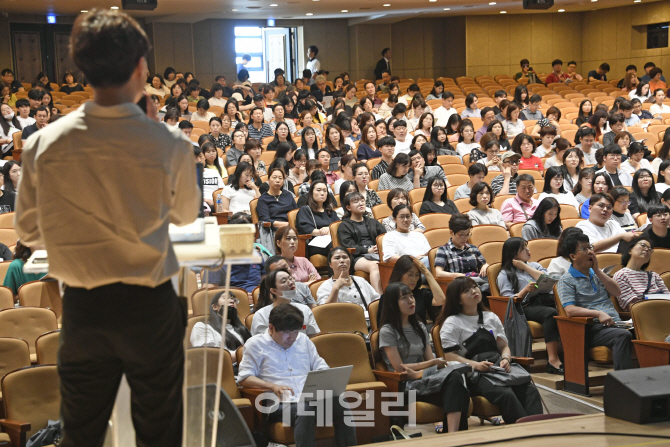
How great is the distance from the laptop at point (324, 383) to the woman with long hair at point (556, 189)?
3.65 m

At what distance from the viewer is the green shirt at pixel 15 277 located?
481cm

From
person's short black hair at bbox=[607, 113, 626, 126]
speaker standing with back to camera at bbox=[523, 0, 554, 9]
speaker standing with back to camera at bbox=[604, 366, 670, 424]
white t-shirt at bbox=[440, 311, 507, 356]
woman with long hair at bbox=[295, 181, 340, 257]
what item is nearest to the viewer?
speaker standing with back to camera at bbox=[604, 366, 670, 424]

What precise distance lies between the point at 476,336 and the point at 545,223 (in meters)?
1.90

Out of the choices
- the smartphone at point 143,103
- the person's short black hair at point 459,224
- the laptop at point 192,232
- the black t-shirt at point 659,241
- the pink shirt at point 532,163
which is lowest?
the black t-shirt at point 659,241

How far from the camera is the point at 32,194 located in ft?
4.73

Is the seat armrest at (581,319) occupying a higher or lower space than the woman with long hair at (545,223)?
lower

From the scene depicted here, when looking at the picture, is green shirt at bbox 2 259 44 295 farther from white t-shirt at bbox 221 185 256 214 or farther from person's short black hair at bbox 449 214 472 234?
person's short black hair at bbox 449 214 472 234

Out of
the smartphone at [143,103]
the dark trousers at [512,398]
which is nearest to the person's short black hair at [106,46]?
the smartphone at [143,103]

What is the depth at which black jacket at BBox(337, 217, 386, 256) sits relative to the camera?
5.58m

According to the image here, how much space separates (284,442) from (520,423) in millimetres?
1431

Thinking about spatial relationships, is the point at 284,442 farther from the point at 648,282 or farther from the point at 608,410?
the point at 648,282

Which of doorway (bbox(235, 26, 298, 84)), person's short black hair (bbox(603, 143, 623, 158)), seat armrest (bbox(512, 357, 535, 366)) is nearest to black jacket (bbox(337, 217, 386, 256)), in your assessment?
seat armrest (bbox(512, 357, 535, 366))

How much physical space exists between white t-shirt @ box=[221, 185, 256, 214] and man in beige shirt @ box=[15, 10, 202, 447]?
5.18 meters

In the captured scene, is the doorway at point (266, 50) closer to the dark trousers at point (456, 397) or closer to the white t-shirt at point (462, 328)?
the white t-shirt at point (462, 328)
